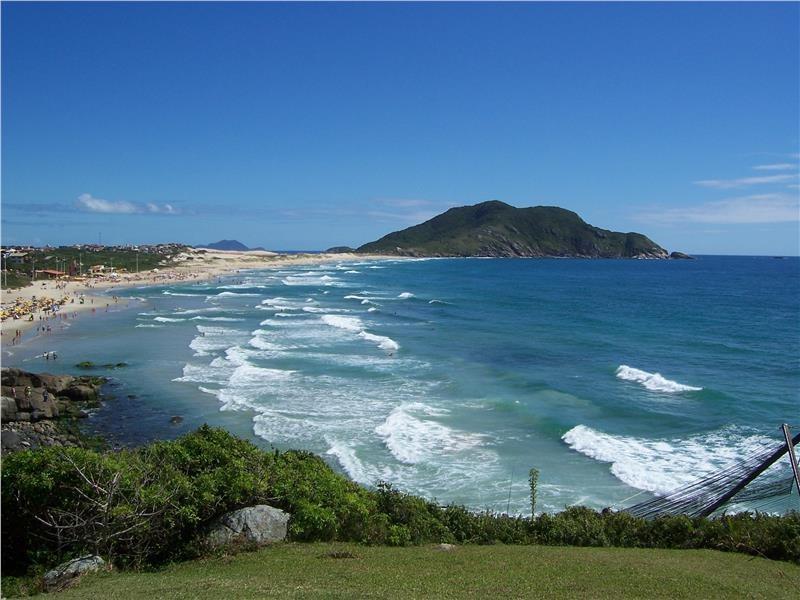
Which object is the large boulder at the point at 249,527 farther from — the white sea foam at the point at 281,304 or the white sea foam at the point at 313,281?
the white sea foam at the point at 313,281

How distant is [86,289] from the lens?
286ft

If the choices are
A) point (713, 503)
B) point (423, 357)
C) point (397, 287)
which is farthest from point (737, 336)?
point (397, 287)

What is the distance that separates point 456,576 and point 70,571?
6664 mm

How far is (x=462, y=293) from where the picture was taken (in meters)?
85.3

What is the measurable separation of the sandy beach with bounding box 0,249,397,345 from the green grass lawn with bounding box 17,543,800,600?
144 ft

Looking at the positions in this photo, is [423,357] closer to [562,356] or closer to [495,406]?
[562,356]

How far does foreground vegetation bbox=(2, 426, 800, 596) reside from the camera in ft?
37.3

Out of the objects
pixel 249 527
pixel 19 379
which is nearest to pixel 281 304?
pixel 19 379

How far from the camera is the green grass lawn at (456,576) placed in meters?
9.82

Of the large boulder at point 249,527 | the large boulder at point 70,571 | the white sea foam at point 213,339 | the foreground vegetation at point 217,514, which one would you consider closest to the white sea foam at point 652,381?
the foreground vegetation at point 217,514

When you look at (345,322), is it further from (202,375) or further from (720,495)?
(720,495)

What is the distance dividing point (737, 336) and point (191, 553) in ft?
153

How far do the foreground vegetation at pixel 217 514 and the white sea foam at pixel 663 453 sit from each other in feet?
22.1

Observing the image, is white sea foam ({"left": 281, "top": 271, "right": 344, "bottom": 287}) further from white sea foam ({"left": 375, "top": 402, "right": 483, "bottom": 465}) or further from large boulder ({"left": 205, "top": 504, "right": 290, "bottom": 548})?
large boulder ({"left": 205, "top": 504, "right": 290, "bottom": 548})
